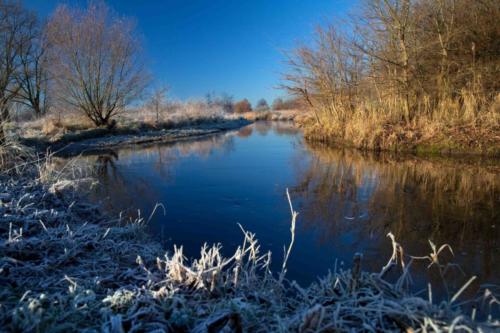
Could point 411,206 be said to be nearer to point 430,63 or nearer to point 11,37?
point 430,63

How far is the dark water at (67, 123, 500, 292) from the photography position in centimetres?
306

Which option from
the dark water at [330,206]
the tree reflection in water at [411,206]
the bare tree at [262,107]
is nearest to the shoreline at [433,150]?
the dark water at [330,206]

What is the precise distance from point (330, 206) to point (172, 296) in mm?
3358

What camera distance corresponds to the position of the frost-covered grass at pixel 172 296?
136cm

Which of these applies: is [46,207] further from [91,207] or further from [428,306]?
[428,306]

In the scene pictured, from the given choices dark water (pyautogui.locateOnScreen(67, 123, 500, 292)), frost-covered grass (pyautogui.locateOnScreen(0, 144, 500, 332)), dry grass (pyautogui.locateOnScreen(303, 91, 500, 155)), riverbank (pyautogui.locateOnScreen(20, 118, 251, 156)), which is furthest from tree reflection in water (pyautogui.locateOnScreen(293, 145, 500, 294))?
riverbank (pyautogui.locateOnScreen(20, 118, 251, 156))

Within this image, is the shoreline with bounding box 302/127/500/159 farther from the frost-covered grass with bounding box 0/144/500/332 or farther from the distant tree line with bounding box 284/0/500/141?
the frost-covered grass with bounding box 0/144/500/332

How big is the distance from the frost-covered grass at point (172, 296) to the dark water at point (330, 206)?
587 millimetres

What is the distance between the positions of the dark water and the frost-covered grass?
59 centimetres

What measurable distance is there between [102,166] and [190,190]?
4344 millimetres

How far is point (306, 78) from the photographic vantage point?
13.6 meters

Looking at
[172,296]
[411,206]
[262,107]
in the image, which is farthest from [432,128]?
[262,107]

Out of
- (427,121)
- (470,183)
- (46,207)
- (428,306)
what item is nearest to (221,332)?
(428,306)

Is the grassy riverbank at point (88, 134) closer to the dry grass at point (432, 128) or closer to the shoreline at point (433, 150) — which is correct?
the dry grass at point (432, 128)
